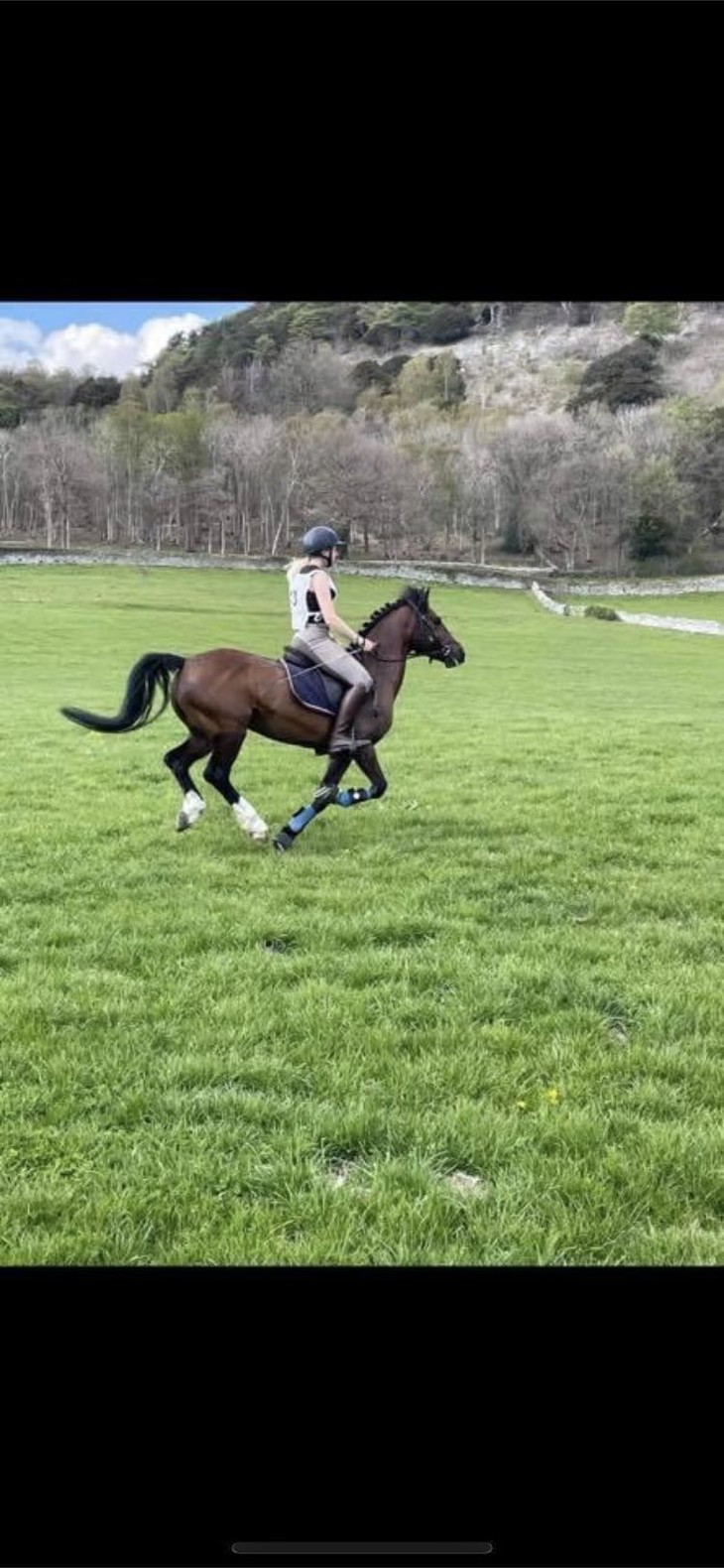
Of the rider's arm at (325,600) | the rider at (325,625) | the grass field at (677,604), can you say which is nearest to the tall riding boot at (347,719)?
the rider at (325,625)

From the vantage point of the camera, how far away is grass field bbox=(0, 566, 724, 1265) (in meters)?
1.89

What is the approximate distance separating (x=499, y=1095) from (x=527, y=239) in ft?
6.53

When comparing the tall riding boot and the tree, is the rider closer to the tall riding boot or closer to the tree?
the tall riding boot

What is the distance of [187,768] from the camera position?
14.2 feet

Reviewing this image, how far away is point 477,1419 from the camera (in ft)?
5.34

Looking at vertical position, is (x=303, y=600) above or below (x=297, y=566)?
below

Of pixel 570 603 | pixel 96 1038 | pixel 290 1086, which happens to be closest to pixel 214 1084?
pixel 290 1086

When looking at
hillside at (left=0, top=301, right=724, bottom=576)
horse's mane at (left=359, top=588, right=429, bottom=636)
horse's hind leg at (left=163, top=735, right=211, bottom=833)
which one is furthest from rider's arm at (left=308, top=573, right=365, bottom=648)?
hillside at (left=0, top=301, right=724, bottom=576)

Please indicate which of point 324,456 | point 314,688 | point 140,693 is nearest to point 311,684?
point 314,688

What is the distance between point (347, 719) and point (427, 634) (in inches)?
22.7

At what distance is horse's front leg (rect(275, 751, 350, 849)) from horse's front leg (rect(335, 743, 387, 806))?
4 cm

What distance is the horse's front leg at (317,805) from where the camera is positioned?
4195 millimetres

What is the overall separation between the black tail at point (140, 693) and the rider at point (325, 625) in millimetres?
574

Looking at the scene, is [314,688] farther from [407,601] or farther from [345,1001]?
[345,1001]
